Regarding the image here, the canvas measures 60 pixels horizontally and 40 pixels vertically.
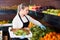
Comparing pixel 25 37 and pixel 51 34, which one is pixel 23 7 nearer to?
pixel 25 37

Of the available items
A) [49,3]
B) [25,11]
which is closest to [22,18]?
[25,11]

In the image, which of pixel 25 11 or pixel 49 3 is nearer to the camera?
pixel 49 3

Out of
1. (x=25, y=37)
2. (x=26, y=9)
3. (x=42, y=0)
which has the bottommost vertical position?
(x=25, y=37)

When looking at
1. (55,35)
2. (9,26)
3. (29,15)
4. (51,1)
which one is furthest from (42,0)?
(9,26)

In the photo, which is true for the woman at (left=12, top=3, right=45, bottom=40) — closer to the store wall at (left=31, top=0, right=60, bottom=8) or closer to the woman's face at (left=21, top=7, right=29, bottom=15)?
the woman's face at (left=21, top=7, right=29, bottom=15)

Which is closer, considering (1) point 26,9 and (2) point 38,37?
(2) point 38,37

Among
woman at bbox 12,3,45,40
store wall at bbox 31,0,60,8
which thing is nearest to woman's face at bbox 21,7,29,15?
woman at bbox 12,3,45,40

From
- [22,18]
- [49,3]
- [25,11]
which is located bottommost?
[22,18]

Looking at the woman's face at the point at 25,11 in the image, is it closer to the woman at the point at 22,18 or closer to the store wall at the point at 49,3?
the woman at the point at 22,18

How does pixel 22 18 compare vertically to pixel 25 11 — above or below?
below

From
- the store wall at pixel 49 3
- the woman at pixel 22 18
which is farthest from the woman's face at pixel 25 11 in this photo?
the store wall at pixel 49 3

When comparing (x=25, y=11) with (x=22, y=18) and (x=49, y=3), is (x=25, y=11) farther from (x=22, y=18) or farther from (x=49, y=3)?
(x=49, y=3)

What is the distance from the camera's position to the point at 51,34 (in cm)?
129

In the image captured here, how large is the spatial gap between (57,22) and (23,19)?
0.98 meters
